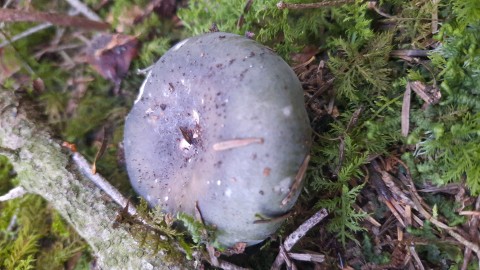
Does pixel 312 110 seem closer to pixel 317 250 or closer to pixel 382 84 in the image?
pixel 382 84

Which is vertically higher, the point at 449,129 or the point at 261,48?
the point at 261,48

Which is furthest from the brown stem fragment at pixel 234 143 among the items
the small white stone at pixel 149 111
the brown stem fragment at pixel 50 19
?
the brown stem fragment at pixel 50 19

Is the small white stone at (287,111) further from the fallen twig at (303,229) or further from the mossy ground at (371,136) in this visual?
the fallen twig at (303,229)

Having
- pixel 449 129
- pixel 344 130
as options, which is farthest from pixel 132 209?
pixel 449 129

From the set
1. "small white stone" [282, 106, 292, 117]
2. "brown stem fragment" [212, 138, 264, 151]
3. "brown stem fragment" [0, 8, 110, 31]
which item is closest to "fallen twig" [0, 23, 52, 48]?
"brown stem fragment" [0, 8, 110, 31]

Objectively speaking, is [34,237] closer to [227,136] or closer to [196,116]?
[196,116]

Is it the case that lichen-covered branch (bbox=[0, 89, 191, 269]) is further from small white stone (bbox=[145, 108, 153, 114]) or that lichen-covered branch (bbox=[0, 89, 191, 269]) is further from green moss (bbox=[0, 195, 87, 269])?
small white stone (bbox=[145, 108, 153, 114])

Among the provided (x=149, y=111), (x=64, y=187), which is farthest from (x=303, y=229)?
(x=64, y=187)
